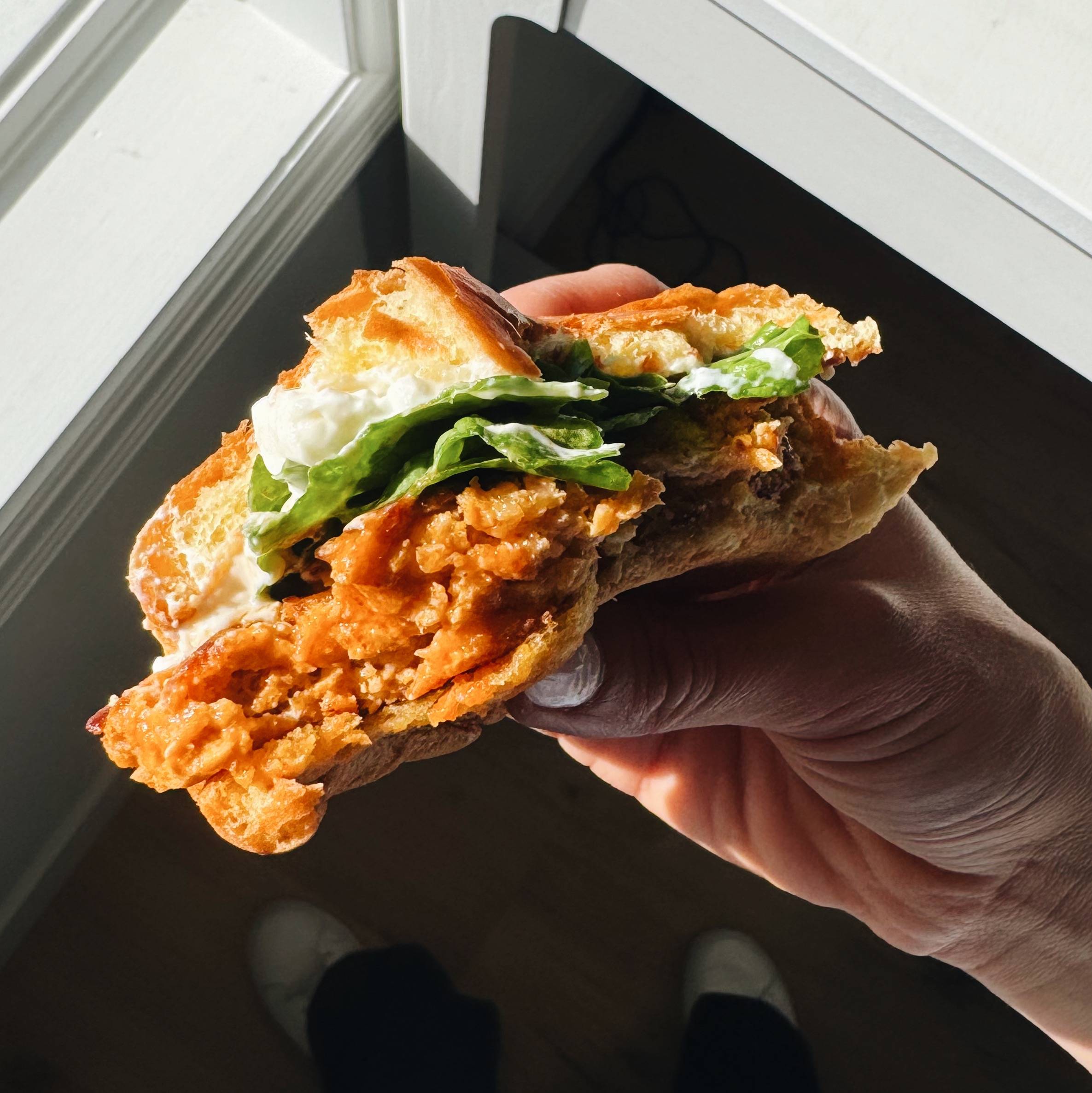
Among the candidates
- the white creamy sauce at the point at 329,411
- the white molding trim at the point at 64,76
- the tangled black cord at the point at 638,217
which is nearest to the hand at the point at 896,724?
the white creamy sauce at the point at 329,411

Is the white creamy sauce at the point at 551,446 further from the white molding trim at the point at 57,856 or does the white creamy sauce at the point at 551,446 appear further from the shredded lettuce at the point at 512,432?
the white molding trim at the point at 57,856

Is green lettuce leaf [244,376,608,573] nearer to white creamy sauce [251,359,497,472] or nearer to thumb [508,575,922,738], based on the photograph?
white creamy sauce [251,359,497,472]

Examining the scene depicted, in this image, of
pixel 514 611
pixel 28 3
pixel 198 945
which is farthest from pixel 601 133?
pixel 198 945

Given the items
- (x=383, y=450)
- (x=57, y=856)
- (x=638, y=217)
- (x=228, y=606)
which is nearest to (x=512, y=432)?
(x=383, y=450)

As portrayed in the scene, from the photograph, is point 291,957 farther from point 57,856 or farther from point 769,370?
point 769,370

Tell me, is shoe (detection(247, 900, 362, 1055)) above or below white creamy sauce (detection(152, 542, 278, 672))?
below

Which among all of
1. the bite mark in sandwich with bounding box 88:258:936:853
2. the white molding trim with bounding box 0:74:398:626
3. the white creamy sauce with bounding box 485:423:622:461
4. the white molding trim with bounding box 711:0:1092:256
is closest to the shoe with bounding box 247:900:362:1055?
the white molding trim with bounding box 0:74:398:626
